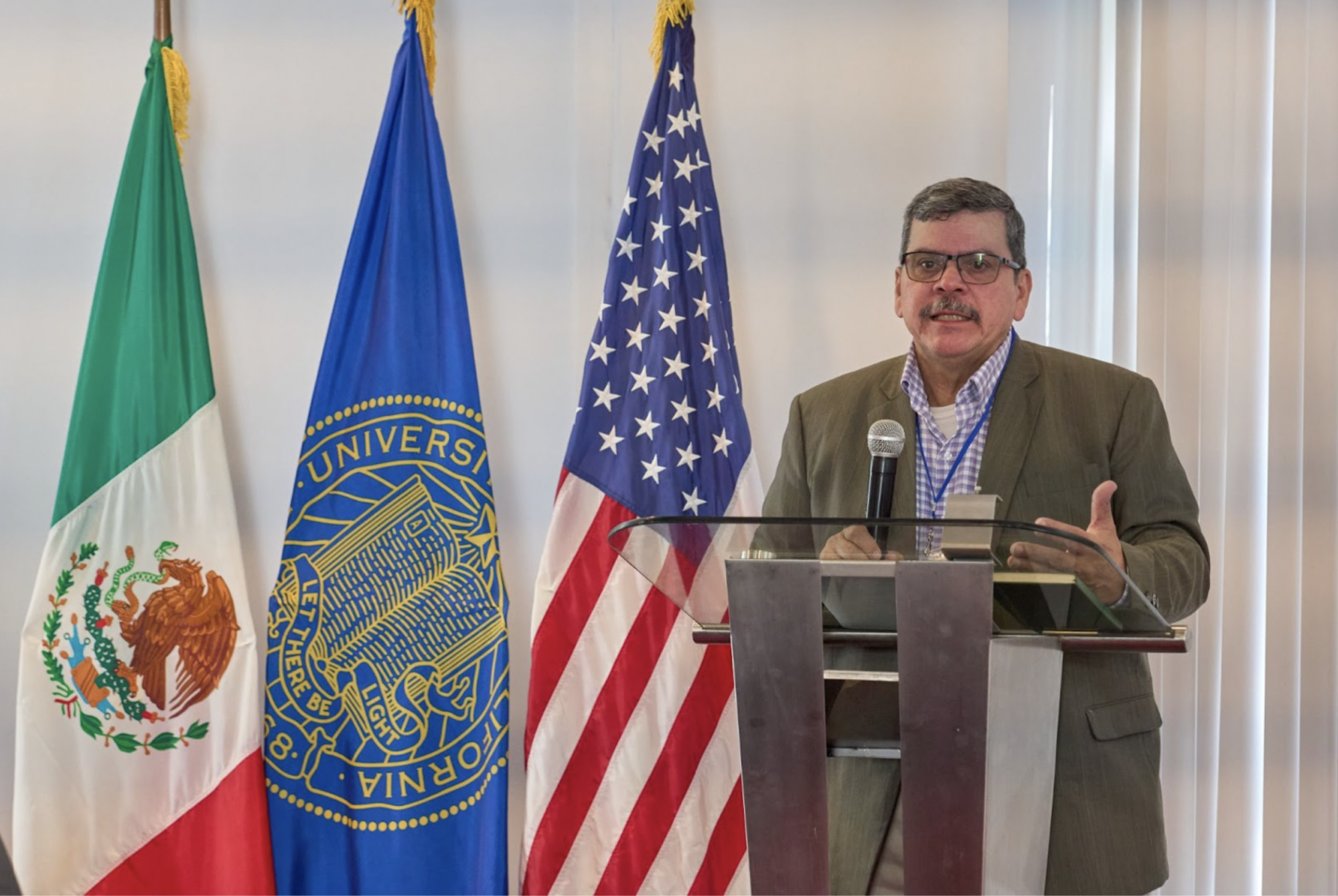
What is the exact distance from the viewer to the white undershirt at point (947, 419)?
88.7 inches

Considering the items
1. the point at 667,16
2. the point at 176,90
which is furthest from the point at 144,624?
the point at 667,16

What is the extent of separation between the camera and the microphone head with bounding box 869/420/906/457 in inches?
57.2

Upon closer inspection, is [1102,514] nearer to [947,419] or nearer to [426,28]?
[947,419]

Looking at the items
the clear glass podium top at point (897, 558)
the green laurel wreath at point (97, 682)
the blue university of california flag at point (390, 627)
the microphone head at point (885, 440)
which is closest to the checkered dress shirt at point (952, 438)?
the microphone head at point (885, 440)

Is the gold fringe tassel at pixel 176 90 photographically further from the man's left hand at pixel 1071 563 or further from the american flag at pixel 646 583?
the man's left hand at pixel 1071 563

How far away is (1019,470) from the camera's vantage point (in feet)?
6.87

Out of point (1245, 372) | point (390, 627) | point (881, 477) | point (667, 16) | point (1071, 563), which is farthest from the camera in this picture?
point (667, 16)

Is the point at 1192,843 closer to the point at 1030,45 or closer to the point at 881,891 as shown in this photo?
the point at 881,891

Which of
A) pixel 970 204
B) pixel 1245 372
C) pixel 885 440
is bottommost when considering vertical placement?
pixel 885 440

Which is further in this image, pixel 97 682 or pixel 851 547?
pixel 97 682

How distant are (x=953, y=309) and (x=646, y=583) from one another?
113 centimetres

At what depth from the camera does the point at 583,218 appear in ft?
10.7

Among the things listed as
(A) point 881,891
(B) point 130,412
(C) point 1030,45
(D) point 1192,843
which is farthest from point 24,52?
(D) point 1192,843

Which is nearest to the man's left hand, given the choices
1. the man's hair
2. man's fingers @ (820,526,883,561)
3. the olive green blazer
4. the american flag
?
man's fingers @ (820,526,883,561)
